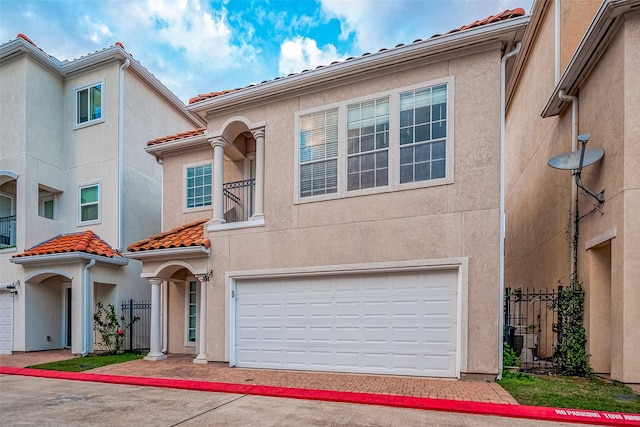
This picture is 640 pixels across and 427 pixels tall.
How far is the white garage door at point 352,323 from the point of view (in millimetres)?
8055

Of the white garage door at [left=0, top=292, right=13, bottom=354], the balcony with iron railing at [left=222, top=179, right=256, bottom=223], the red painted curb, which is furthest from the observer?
the white garage door at [left=0, top=292, right=13, bottom=354]

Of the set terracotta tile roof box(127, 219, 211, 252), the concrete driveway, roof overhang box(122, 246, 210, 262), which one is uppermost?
terracotta tile roof box(127, 219, 211, 252)

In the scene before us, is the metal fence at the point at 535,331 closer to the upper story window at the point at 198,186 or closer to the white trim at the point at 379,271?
the white trim at the point at 379,271

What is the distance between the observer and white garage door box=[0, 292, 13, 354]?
503 inches

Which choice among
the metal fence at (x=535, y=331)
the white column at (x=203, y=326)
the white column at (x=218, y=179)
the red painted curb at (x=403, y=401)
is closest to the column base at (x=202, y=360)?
the white column at (x=203, y=326)

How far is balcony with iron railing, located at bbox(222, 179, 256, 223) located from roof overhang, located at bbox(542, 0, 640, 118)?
830 cm

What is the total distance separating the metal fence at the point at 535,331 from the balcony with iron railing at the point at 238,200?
7.24 metres

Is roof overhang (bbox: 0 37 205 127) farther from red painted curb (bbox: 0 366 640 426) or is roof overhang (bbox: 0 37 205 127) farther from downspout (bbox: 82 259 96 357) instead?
red painted curb (bbox: 0 366 640 426)

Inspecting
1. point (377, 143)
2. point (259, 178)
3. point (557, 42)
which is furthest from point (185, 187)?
point (557, 42)

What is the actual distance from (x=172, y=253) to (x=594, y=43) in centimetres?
1064

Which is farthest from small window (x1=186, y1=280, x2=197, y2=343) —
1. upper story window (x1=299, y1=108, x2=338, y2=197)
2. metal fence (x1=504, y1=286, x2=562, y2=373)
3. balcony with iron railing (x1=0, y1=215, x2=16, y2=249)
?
metal fence (x1=504, y1=286, x2=562, y2=373)

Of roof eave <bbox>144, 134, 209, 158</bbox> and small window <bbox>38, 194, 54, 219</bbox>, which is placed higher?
roof eave <bbox>144, 134, 209, 158</bbox>

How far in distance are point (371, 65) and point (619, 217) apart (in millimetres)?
5707

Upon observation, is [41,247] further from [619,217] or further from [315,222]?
[619,217]
